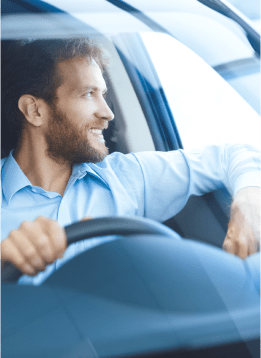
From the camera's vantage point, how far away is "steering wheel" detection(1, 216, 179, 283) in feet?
1.63

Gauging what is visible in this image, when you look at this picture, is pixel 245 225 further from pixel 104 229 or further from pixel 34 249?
pixel 34 249

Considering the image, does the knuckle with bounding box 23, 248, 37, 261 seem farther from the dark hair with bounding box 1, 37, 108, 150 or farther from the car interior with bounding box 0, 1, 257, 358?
the dark hair with bounding box 1, 37, 108, 150

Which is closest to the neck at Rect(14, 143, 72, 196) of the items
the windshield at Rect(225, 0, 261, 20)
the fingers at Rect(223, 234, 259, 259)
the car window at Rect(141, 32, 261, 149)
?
the car window at Rect(141, 32, 261, 149)

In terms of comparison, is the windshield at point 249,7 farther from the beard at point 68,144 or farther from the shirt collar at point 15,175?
the shirt collar at point 15,175

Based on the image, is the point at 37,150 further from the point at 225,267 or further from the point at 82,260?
the point at 225,267

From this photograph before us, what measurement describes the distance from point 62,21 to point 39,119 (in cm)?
27

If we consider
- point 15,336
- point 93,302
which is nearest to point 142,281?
point 93,302

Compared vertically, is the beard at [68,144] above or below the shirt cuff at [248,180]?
above

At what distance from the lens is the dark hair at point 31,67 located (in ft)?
2.75

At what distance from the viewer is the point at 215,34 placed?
71cm

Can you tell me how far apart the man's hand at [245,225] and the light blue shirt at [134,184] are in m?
0.04

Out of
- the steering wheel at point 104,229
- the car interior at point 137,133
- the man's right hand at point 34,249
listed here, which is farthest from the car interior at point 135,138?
the man's right hand at point 34,249

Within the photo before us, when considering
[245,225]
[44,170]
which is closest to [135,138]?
[44,170]

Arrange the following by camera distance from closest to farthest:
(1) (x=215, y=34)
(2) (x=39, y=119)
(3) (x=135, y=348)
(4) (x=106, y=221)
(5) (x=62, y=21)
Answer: (3) (x=135, y=348) < (4) (x=106, y=221) < (1) (x=215, y=34) < (5) (x=62, y=21) < (2) (x=39, y=119)
